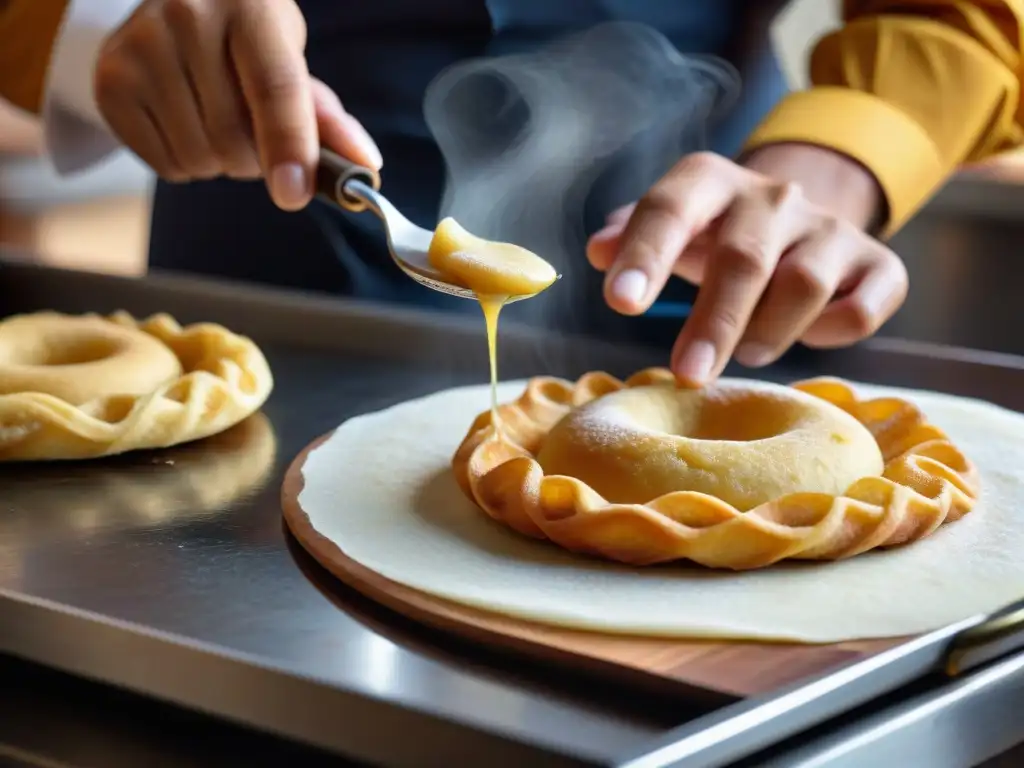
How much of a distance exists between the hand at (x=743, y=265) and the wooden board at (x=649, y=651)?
43 cm

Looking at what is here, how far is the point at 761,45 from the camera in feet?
7.72

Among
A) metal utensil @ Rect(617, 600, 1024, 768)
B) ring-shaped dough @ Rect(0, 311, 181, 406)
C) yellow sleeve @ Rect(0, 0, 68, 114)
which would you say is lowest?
ring-shaped dough @ Rect(0, 311, 181, 406)

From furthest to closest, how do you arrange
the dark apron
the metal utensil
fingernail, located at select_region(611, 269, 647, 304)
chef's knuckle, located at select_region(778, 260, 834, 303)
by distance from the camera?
the dark apron
chef's knuckle, located at select_region(778, 260, 834, 303)
fingernail, located at select_region(611, 269, 647, 304)
the metal utensil

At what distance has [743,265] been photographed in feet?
4.75

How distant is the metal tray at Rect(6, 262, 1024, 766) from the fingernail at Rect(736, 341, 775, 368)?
31cm

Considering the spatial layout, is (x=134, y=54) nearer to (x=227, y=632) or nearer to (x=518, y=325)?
(x=518, y=325)

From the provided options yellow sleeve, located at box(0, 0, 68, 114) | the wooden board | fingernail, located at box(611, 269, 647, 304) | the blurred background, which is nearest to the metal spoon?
fingernail, located at box(611, 269, 647, 304)

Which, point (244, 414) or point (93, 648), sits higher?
point (93, 648)

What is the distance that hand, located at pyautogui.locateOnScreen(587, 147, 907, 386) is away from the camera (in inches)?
55.6

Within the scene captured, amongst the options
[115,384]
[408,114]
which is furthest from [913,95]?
[115,384]

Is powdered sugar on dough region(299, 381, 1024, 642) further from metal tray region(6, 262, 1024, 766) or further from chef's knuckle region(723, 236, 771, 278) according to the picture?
chef's knuckle region(723, 236, 771, 278)

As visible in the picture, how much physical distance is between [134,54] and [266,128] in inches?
10.8

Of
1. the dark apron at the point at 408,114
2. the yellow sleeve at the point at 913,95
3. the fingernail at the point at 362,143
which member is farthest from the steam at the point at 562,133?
the fingernail at the point at 362,143

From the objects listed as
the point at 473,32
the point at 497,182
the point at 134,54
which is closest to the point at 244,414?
the point at 134,54
